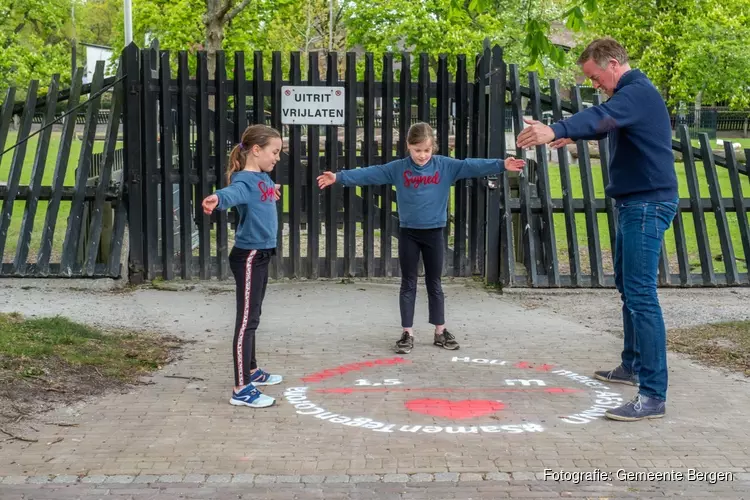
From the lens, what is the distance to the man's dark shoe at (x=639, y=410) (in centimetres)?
560

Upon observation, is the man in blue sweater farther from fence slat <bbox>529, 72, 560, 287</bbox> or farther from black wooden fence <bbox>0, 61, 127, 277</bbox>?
black wooden fence <bbox>0, 61, 127, 277</bbox>

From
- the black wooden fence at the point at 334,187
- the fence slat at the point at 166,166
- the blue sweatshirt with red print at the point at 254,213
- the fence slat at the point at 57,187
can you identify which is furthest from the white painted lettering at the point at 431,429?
the fence slat at the point at 57,187

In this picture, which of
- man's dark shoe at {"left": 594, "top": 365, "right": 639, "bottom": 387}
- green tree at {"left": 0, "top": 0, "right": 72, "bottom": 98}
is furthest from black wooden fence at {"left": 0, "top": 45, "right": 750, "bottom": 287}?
green tree at {"left": 0, "top": 0, "right": 72, "bottom": 98}

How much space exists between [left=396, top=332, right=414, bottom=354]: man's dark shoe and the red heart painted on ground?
4.28 ft

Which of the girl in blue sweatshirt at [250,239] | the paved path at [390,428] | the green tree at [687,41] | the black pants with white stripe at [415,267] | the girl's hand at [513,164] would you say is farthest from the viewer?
the green tree at [687,41]

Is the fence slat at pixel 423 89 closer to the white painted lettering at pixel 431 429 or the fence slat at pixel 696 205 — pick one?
the fence slat at pixel 696 205

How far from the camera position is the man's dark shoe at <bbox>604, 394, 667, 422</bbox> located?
5602 mm

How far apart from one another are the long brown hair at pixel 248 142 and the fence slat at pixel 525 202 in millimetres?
3993

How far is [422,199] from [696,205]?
3.77 meters

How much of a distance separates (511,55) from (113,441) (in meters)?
39.1

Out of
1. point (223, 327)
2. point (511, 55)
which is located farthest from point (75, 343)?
point (511, 55)

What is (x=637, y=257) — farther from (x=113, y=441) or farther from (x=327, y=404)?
(x=113, y=441)

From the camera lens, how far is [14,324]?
751 centimetres

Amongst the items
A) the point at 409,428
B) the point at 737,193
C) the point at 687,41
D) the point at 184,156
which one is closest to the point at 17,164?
the point at 184,156
